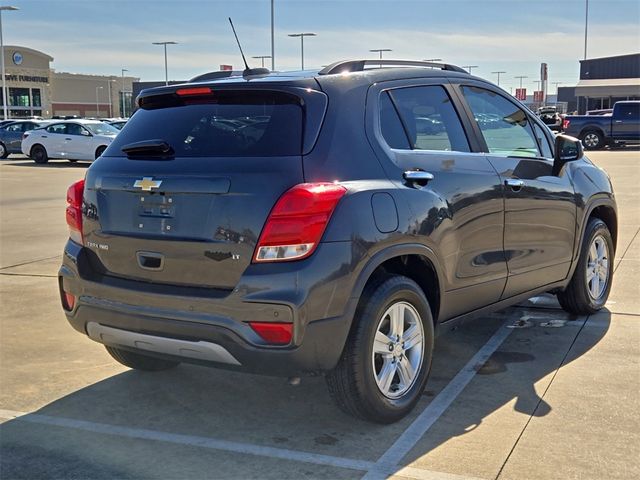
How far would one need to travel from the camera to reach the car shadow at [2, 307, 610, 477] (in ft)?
12.5

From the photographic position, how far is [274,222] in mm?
3424

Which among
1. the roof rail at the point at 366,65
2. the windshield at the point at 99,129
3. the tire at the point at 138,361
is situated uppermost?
the roof rail at the point at 366,65

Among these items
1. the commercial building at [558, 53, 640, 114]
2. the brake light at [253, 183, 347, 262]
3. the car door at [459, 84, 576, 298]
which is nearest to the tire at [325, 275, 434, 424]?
the brake light at [253, 183, 347, 262]

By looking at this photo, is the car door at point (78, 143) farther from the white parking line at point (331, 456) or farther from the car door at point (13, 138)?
the white parking line at point (331, 456)

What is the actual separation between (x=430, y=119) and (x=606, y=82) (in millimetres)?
57546

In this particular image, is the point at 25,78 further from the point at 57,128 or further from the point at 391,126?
the point at 391,126

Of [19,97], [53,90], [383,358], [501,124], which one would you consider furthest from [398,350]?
[53,90]

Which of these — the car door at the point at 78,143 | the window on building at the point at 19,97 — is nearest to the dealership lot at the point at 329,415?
the car door at the point at 78,143

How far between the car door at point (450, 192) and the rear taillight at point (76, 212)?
169cm

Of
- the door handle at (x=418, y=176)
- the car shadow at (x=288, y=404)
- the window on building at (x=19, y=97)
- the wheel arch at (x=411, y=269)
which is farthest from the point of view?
the window on building at (x=19, y=97)

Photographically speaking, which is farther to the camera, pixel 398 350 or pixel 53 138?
pixel 53 138

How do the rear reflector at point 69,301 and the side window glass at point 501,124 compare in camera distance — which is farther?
the side window glass at point 501,124

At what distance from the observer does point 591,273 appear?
6020 millimetres

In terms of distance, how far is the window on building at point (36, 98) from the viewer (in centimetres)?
9701
